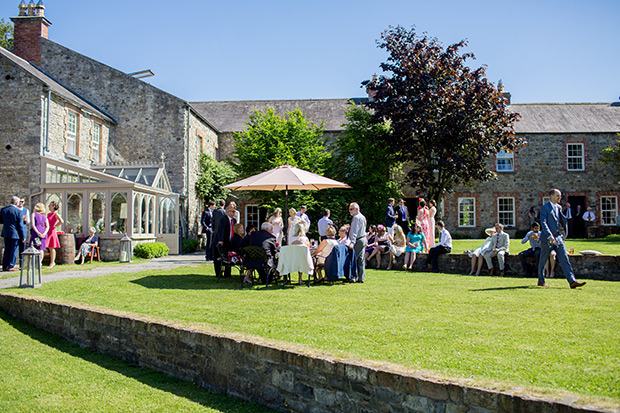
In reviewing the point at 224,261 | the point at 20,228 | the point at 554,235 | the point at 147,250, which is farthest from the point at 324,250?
the point at 147,250

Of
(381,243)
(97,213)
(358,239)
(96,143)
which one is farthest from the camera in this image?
(96,143)

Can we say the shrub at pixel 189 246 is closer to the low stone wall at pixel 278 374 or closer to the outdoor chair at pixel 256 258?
the outdoor chair at pixel 256 258

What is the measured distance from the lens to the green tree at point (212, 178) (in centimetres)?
2511

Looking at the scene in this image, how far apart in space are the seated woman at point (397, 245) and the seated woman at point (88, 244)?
9006 mm

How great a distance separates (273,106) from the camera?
103 ft

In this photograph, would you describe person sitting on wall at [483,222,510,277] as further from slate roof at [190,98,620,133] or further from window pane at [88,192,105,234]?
slate roof at [190,98,620,133]

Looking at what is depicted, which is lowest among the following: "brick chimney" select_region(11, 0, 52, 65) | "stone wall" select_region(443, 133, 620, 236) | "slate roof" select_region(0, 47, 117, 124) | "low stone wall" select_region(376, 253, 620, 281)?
"low stone wall" select_region(376, 253, 620, 281)

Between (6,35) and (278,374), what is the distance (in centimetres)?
3721

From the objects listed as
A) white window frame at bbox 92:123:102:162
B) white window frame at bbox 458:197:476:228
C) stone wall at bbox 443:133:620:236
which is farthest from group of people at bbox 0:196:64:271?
white window frame at bbox 458:197:476:228

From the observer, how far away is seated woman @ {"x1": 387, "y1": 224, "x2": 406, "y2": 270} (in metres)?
13.2

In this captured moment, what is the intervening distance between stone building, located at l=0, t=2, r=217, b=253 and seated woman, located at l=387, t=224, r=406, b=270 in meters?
9.08

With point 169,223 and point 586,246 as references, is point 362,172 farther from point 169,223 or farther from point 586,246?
point 586,246

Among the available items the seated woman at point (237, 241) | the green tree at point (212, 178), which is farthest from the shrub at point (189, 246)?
the seated woman at point (237, 241)

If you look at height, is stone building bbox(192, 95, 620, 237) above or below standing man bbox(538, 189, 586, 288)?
above
